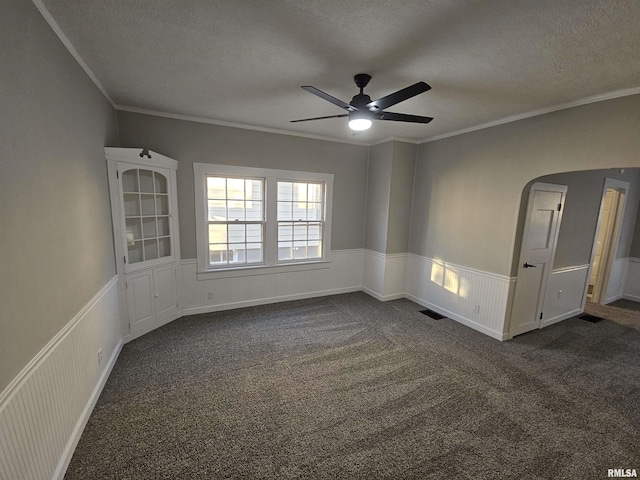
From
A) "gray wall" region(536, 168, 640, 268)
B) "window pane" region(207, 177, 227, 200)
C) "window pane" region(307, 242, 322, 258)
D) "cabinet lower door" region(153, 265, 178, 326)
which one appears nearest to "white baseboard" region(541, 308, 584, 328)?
"gray wall" region(536, 168, 640, 268)

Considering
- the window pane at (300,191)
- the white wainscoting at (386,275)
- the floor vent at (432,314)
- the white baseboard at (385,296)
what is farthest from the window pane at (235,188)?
the floor vent at (432,314)

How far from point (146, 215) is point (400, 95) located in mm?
3133

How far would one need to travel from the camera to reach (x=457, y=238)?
409 centimetres

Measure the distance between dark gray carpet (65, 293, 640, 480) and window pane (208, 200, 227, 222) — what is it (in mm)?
1489

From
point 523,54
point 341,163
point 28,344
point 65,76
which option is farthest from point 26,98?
point 341,163

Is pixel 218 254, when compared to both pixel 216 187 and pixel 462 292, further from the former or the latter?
pixel 462 292

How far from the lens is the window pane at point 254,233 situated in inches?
171

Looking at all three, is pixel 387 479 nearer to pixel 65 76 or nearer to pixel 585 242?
pixel 65 76

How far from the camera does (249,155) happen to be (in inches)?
162

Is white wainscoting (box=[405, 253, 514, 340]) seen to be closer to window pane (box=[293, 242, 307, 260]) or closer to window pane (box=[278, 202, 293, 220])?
window pane (box=[293, 242, 307, 260])

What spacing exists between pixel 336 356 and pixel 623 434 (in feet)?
7.65

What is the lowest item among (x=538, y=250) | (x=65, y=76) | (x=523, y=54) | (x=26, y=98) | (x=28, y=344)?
(x=28, y=344)

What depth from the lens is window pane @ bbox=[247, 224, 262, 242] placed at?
171 inches

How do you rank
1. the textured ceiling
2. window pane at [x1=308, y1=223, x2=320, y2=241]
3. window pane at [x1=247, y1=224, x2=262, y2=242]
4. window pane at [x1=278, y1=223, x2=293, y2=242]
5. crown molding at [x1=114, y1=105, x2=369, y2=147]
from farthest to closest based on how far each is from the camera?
window pane at [x1=308, y1=223, x2=320, y2=241] → window pane at [x1=278, y1=223, x2=293, y2=242] → window pane at [x1=247, y1=224, x2=262, y2=242] → crown molding at [x1=114, y1=105, x2=369, y2=147] → the textured ceiling
